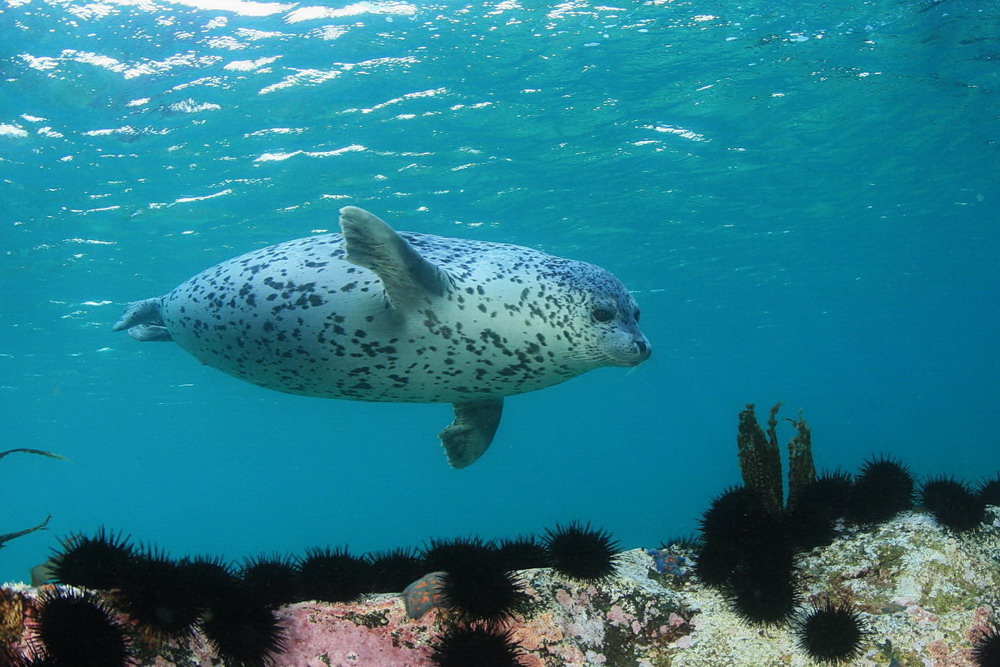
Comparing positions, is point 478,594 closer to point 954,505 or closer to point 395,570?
point 395,570

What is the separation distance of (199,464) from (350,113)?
68557mm

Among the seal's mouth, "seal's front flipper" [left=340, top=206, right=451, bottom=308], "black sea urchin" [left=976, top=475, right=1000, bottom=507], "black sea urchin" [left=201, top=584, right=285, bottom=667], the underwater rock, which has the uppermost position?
"seal's front flipper" [left=340, top=206, right=451, bottom=308]

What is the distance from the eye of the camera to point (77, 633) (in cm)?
230

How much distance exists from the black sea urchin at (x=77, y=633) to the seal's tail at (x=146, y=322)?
364 centimetres

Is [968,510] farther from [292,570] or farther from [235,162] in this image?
[235,162]

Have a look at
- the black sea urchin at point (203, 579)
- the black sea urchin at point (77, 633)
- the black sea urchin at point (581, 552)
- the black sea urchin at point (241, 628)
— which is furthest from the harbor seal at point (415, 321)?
the black sea urchin at point (77, 633)

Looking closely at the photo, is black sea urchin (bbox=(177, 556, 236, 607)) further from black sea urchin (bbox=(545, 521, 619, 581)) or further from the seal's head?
the seal's head

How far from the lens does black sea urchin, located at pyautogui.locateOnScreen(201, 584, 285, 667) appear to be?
2.71 m

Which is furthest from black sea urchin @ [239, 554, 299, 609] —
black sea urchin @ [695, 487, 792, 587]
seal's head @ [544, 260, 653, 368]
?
black sea urchin @ [695, 487, 792, 587]

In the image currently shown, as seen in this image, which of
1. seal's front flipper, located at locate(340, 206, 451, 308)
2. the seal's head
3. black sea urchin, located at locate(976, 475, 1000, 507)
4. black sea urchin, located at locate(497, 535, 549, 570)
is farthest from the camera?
black sea urchin, located at locate(976, 475, 1000, 507)

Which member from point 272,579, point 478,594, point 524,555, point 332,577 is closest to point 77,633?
point 272,579

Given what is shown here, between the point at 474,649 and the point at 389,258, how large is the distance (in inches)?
81.2

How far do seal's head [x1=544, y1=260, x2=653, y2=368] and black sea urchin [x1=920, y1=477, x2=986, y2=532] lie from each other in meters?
2.15

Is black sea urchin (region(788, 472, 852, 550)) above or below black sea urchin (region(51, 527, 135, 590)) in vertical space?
below
